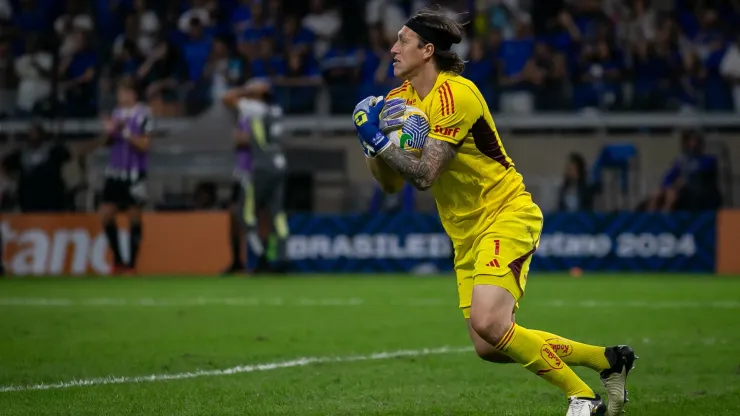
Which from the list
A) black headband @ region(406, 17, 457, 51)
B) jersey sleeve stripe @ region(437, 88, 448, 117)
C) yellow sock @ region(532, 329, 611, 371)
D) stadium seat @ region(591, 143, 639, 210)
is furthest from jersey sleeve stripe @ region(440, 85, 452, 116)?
stadium seat @ region(591, 143, 639, 210)

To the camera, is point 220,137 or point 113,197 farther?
point 220,137

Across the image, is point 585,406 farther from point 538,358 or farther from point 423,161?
point 423,161

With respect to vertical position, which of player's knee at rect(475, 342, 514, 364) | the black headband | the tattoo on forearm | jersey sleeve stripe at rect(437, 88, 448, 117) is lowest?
player's knee at rect(475, 342, 514, 364)

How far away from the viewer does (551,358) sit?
6246 mm

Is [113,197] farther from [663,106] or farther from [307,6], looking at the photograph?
[663,106]

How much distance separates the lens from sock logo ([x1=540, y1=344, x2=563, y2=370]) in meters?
6.22

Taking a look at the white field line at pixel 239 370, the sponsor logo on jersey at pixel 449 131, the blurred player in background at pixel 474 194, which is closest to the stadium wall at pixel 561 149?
the white field line at pixel 239 370

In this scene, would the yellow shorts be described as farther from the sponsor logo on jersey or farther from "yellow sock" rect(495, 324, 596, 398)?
the sponsor logo on jersey

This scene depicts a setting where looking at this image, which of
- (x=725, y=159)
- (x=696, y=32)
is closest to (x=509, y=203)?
(x=725, y=159)

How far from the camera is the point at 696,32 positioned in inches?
930

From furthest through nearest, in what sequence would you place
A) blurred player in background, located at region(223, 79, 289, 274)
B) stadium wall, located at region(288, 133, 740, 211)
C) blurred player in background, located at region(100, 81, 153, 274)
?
stadium wall, located at region(288, 133, 740, 211), blurred player in background, located at region(223, 79, 289, 274), blurred player in background, located at region(100, 81, 153, 274)

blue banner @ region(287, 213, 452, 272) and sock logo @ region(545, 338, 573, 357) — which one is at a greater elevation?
sock logo @ region(545, 338, 573, 357)

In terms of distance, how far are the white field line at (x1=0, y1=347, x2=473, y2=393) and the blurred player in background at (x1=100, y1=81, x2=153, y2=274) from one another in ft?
35.2

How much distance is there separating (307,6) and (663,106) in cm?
781
